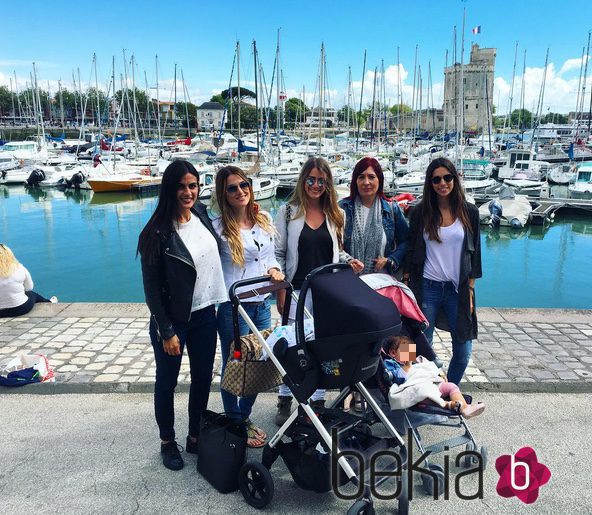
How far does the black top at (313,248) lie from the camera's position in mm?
3859

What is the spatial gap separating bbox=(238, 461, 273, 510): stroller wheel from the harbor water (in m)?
9.09

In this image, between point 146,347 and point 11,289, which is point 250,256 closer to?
point 146,347

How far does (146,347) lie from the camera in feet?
18.5

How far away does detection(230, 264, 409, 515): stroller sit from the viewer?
2688 mm

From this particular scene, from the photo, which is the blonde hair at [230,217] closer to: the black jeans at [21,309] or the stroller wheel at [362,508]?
the stroller wheel at [362,508]

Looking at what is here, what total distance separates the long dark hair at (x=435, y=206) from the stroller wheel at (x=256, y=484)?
212cm

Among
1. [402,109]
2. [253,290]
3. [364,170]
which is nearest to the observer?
[253,290]

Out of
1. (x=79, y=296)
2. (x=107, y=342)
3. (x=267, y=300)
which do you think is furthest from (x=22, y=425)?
(x=79, y=296)

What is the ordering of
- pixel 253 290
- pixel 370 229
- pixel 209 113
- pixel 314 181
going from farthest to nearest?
pixel 209 113 < pixel 370 229 < pixel 314 181 < pixel 253 290

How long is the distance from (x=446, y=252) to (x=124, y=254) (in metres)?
14.9

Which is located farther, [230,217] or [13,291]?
[13,291]

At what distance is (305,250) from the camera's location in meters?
3.87

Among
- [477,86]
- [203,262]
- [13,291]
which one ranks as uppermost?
[477,86]

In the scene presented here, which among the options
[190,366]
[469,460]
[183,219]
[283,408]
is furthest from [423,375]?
[183,219]
